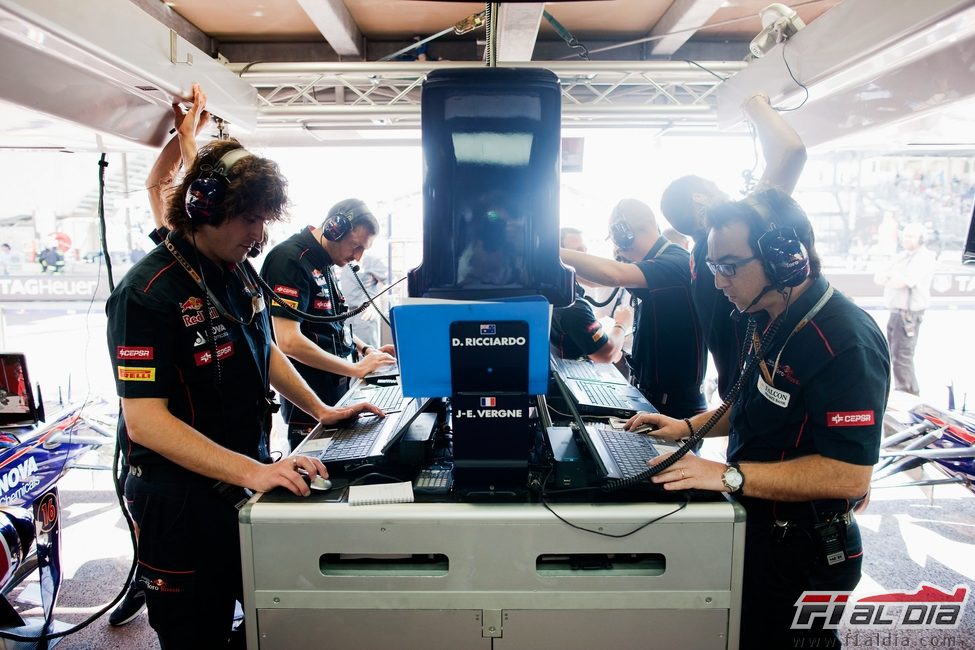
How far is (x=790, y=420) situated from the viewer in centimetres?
128

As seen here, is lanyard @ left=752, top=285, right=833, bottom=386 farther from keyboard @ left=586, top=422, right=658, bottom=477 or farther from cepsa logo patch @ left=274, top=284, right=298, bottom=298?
cepsa logo patch @ left=274, top=284, right=298, bottom=298

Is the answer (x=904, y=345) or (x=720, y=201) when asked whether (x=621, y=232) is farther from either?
(x=904, y=345)

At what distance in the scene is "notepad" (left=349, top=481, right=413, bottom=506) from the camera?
1.08 metres

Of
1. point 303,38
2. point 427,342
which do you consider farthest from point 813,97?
point 303,38

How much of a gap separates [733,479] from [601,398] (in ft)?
1.62

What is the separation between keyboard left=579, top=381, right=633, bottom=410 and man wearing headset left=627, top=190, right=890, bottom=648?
0.32 ft

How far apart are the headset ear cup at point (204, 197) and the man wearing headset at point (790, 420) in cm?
107

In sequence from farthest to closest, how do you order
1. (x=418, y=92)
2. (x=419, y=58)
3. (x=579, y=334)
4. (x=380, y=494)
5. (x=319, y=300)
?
(x=418, y=92), (x=419, y=58), (x=319, y=300), (x=579, y=334), (x=380, y=494)

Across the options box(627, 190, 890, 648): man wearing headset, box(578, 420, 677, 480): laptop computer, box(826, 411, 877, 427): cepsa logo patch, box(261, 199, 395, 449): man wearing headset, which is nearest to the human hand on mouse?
box(578, 420, 677, 480): laptop computer

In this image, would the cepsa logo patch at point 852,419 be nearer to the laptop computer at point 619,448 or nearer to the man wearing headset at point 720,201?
the laptop computer at point 619,448

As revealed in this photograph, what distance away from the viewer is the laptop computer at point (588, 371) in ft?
6.00

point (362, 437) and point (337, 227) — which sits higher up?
point (337, 227)

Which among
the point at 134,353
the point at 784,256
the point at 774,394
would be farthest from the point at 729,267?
the point at 134,353

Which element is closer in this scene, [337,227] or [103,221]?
[103,221]
